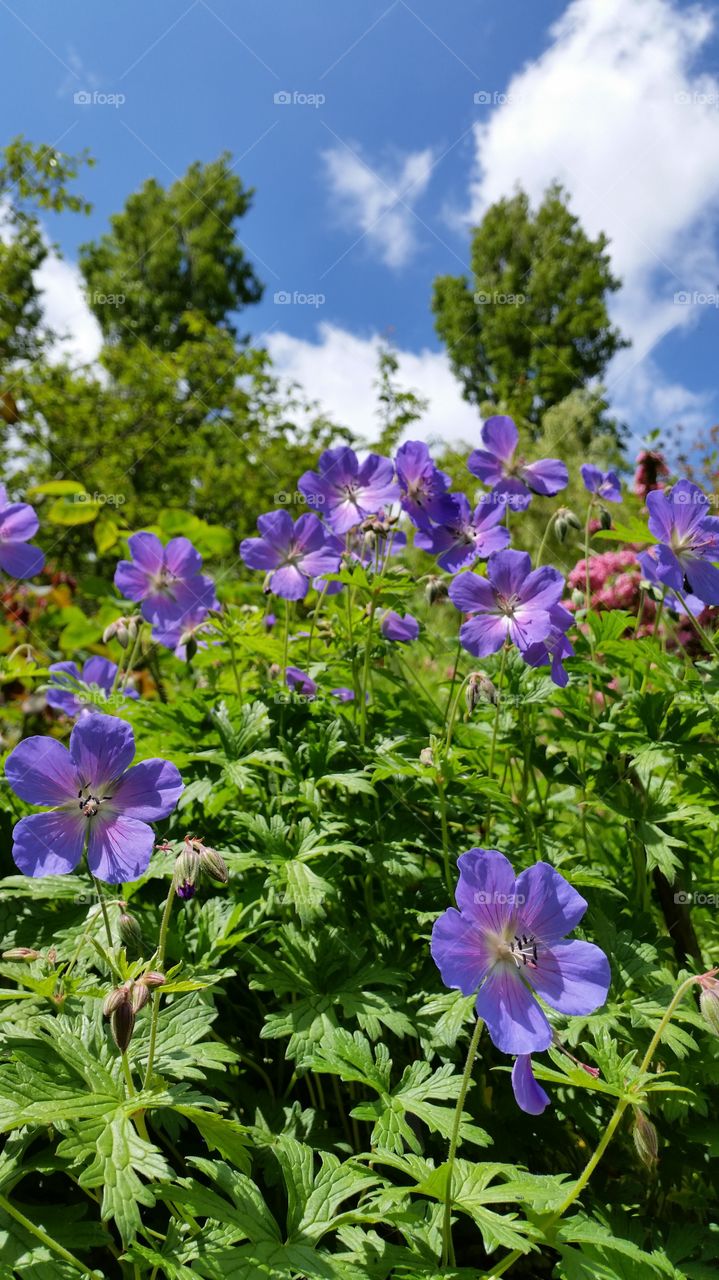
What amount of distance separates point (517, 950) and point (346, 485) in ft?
5.05

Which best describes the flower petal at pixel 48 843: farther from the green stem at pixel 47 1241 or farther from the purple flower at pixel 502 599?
the purple flower at pixel 502 599

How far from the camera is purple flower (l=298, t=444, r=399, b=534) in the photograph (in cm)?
225

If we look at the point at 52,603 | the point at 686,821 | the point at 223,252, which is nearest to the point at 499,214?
the point at 223,252

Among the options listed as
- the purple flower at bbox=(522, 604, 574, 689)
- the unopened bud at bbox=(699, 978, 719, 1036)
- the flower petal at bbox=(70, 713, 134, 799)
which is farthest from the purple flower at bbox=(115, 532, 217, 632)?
the unopened bud at bbox=(699, 978, 719, 1036)

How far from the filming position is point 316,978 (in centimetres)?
154

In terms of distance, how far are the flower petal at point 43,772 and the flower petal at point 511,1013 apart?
0.66 m

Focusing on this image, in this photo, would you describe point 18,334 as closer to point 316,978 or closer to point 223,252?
point 316,978

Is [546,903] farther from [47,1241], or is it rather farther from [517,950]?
[47,1241]

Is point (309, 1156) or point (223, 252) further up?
point (223, 252)

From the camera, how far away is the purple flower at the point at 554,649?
1762mm

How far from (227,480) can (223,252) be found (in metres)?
22.3

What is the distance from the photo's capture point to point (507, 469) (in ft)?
7.54

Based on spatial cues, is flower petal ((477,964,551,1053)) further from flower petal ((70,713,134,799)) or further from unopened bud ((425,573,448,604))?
unopened bud ((425,573,448,604))

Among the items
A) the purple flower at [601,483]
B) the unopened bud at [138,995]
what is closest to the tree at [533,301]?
the purple flower at [601,483]
